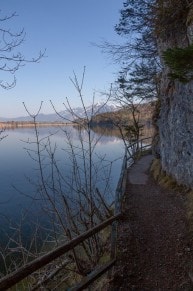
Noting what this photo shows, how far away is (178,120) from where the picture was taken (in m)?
13.3

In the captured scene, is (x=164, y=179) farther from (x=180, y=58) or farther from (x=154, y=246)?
(x=180, y=58)

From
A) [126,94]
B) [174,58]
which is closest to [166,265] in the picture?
[174,58]

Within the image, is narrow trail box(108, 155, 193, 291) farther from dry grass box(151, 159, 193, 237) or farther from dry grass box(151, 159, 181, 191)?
dry grass box(151, 159, 181, 191)

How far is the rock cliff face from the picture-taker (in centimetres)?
1165

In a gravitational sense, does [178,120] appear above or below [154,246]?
above

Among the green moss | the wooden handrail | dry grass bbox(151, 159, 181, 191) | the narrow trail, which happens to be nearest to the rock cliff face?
dry grass bbox(151, 159, 181, 191)

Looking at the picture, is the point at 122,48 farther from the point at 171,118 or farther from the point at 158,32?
the point at 171,118

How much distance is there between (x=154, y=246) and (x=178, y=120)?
661 cm

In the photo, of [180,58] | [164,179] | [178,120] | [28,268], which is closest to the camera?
[28,268]

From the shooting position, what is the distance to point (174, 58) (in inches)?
211

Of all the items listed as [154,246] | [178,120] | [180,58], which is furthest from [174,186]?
[180,58]

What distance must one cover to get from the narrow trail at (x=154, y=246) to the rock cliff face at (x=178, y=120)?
49.5 inches

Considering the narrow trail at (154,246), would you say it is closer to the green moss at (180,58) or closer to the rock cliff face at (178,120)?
the rock cliff face at (178,120)

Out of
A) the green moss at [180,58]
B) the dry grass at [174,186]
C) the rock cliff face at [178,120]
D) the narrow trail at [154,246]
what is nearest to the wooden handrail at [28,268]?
the narrow trail at [154,246]
